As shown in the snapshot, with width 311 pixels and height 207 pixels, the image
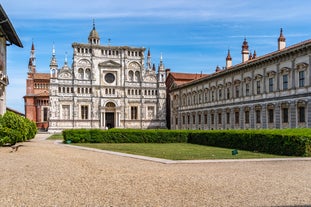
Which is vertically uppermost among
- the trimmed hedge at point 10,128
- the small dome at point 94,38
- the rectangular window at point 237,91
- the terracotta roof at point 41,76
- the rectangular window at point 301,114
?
the small dome at point 94,38

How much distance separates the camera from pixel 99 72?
7631 cm

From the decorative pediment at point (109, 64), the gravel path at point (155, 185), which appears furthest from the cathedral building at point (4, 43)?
the decorative pediment at point (109, 64)

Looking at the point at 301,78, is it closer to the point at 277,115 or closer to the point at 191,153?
the point at 277,115

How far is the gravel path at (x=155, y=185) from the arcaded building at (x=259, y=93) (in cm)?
2098

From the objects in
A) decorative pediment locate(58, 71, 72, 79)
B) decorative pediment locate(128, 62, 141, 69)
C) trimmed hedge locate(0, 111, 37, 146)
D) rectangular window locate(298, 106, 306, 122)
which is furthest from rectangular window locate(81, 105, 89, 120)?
rectangular window locate(298, 106, 306, 122)

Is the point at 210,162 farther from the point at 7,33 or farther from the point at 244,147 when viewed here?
the point at 7,33

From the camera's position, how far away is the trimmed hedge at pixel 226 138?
22.0 metres

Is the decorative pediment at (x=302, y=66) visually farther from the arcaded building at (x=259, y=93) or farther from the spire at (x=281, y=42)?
the spire at (x=281, y=42)

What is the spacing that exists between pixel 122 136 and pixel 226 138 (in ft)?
42.3

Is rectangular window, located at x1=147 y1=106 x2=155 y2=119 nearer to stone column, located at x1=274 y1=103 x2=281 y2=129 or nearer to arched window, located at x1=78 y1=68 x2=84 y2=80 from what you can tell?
arched window, located at x1=78 y1=68 x2=84 y2=80

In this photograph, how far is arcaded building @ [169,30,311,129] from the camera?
120 ft

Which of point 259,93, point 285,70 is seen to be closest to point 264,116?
point 259,93

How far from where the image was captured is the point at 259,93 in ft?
143

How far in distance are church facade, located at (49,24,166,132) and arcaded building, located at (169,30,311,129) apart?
1549cm
